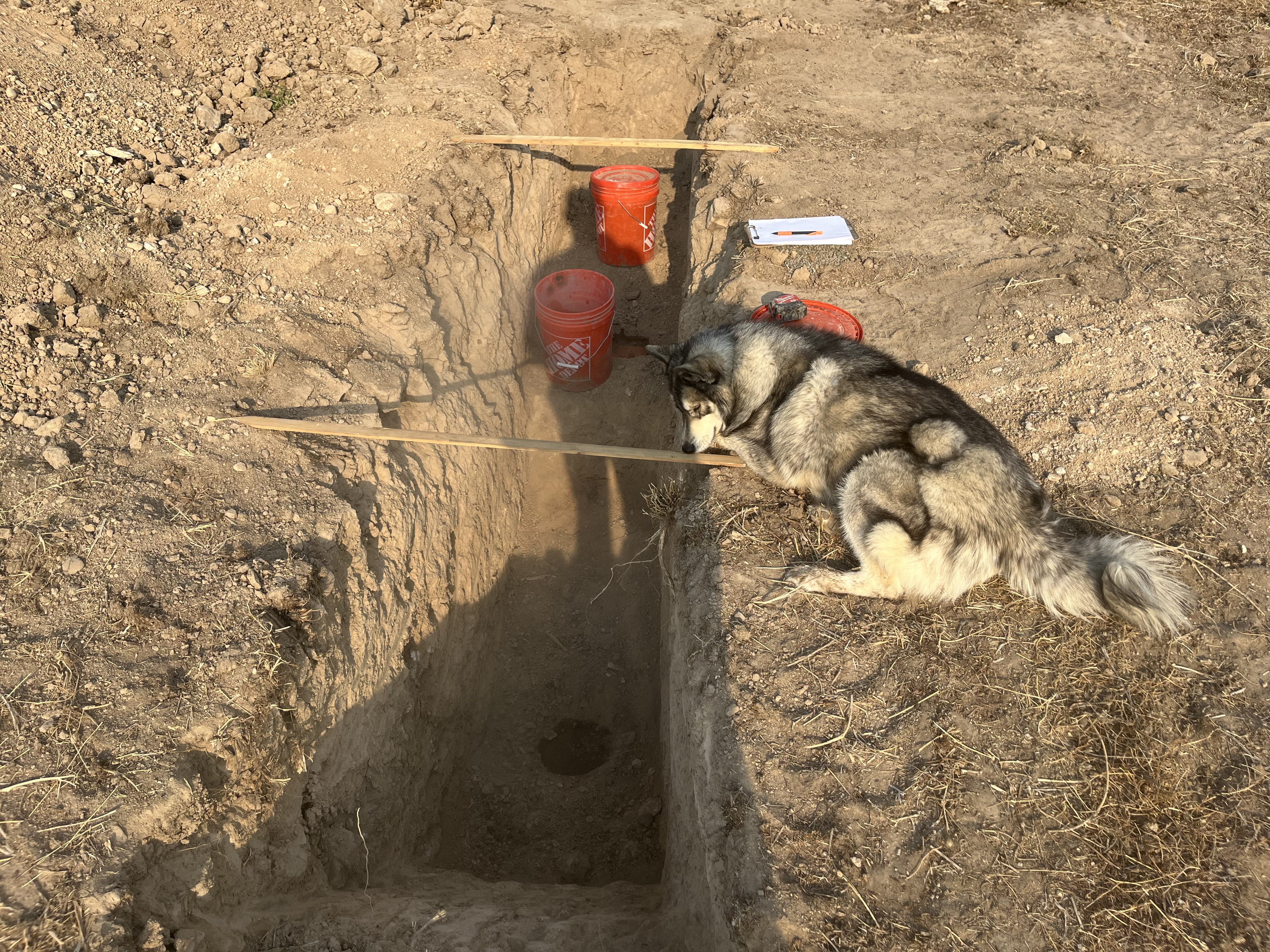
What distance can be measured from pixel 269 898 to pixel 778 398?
4.01 meters

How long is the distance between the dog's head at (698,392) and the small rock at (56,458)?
357cm

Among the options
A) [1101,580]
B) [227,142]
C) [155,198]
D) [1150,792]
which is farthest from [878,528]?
[227,142]

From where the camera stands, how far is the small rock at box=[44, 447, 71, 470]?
3979mm

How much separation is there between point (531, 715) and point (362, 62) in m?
7.41

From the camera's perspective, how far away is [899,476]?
4008 millimetres

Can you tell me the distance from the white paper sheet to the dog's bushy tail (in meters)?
3.63

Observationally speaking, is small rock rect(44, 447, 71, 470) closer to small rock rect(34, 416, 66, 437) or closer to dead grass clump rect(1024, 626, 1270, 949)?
small rock rect(34, 416, 66, 437)

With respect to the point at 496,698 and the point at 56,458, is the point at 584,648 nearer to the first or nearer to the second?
the point at 496,698

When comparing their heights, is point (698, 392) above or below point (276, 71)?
below

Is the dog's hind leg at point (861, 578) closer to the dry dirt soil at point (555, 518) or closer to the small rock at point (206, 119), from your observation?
the dry dirt soil at point (555, 518)

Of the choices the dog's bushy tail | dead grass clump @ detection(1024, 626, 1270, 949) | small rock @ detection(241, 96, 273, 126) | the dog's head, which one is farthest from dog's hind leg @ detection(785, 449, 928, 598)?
small rock @ detection(241, 96, 273, 126)

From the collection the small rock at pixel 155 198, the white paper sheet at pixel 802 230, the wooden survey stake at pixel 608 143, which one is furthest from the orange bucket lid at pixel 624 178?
the small rock at pixel 155 198

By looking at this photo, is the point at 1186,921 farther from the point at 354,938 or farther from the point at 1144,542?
the point at 354,938

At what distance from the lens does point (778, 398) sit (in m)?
4.67
